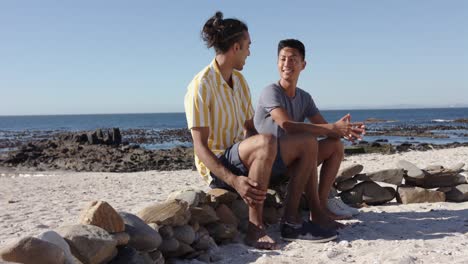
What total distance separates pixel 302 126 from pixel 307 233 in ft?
2.79

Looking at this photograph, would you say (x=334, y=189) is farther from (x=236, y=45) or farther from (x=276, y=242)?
(x=236, y=45)

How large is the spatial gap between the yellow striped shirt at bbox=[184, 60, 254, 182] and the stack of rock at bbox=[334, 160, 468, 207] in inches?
67.7

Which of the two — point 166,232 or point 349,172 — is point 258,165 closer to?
point 166,232

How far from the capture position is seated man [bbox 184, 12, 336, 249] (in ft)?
11.9

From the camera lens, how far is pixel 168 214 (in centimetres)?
344

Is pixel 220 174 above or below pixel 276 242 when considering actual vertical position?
above

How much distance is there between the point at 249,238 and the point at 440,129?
35286 mm

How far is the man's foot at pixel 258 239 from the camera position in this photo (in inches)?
143

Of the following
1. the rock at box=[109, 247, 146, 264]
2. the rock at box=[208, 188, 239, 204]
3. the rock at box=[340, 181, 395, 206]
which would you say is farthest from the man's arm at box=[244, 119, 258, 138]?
the rock at box=[109, 247, 146, 264]


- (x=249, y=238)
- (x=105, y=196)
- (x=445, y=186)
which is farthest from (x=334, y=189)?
(x=105, y=196)

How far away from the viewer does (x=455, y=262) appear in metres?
3.09

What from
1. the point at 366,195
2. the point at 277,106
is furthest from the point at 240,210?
the point at 366,195

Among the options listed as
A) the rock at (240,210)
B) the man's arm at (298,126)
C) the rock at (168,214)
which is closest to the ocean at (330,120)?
the man's arm at (298,126)

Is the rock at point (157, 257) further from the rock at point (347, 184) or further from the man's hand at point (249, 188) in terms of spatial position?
the rock at point (347, 184)
